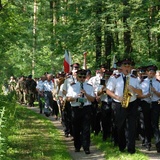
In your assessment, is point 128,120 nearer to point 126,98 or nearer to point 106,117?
point 126,98

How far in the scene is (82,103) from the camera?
9945 millimetres

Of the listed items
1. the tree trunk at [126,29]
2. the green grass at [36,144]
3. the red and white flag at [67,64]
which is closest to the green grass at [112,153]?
the green grass at [36,144]

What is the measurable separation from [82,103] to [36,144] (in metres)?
2.05

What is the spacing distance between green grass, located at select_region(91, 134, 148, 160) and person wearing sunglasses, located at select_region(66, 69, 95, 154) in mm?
603

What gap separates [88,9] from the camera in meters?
21.5

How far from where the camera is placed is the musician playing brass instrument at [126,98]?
9008 millimetres

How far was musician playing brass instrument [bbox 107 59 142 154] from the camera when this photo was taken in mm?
9008

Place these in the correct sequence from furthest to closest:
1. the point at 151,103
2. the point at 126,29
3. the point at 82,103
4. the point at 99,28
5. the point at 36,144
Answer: the point at 99,28
the point at 126,29
the point at 36,144
the point at 151,103
the point at 82,103

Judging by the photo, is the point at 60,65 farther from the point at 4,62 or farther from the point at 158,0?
the point at 4,62

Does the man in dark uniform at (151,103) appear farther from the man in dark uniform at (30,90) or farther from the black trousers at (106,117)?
the man in dark uniform at (30,90)

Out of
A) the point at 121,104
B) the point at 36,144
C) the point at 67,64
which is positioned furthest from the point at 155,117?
the point at 67,64

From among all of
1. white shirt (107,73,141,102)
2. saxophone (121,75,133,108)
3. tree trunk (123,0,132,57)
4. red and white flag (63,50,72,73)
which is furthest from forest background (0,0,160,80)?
saxophone (121,75,133,108)

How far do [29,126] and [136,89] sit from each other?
6.90 meters

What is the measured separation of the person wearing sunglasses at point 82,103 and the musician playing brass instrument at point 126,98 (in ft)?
2.68
